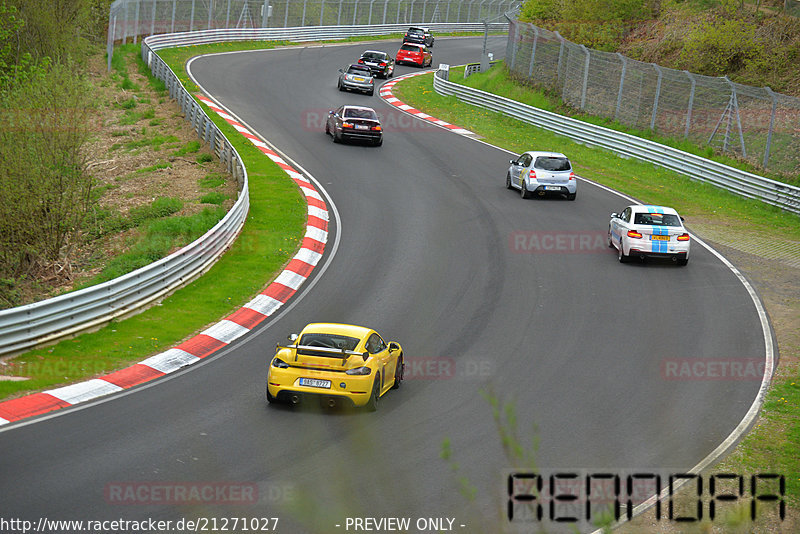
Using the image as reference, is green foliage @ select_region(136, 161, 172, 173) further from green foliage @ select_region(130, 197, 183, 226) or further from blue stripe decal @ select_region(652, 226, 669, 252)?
blue stripe decal @ select_region(652, 226, 669, 252)

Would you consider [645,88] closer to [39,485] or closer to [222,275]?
[222,275]

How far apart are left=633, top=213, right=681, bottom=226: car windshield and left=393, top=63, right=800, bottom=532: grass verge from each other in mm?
3512

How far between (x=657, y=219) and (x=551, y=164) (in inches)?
270

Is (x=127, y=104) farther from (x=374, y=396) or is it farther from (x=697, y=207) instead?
(x=374, y=396)

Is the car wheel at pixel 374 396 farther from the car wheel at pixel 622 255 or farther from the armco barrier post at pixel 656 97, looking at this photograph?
the armco barrier post at pixel 656 97

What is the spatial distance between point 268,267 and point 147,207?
6.77 metres

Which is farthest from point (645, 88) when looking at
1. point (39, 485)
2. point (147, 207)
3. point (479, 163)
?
point (39, 485)

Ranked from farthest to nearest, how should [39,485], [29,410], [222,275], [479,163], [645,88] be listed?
[645,88] → [479,163] → [222,275] → [29,410] → [39,485]

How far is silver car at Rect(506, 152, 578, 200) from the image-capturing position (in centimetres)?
2900

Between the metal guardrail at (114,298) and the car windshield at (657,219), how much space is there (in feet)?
33.4

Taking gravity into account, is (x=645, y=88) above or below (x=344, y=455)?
above

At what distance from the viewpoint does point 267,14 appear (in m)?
65.0

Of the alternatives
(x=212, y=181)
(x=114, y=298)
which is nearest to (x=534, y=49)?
(x=212, y=181)

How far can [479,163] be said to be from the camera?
1357 inches
